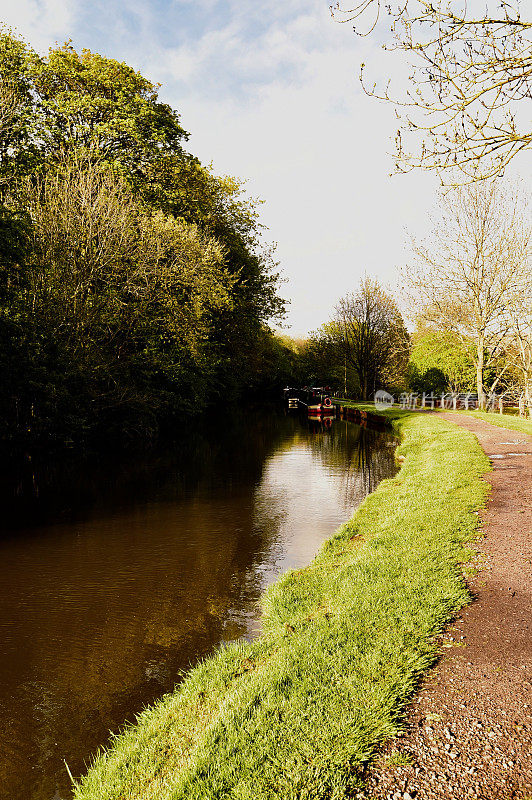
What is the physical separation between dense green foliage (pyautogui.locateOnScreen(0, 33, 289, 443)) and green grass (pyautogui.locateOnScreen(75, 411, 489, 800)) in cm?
1254

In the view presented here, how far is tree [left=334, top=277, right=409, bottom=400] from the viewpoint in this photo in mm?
50125

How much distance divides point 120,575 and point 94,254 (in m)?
14.8

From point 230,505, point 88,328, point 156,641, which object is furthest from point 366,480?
point 88,328

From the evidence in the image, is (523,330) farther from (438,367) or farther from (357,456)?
(357,456)

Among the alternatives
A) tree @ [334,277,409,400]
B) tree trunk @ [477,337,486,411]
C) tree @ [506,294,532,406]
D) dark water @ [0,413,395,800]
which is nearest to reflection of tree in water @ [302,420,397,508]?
dark water @ [0,413,395,800]

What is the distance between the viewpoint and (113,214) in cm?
1989

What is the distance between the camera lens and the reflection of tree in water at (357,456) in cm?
1449

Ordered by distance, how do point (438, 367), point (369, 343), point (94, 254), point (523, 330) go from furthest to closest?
point (369, 343) < point (438, 367) < point (523, 330) < point (94, 254)

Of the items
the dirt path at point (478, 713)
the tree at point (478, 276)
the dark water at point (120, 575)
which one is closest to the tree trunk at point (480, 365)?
the tree at point (478, 276)

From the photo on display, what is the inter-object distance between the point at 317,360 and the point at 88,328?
46.5 meters

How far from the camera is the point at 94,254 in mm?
19516

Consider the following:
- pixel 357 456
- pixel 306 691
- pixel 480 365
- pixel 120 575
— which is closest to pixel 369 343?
pixel 480 365

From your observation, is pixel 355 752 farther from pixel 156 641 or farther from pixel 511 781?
pixel 156 641

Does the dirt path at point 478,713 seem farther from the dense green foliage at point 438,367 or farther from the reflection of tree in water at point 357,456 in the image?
the dense green foliage at point 438,367
